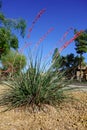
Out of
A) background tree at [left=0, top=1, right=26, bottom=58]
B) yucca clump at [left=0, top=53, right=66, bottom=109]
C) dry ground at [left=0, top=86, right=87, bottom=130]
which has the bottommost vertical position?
dry ground at [left=0, top=86, right=87, bottom=130]

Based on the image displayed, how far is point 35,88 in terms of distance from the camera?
627 cm

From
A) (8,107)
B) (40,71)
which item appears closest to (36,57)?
(40,71)

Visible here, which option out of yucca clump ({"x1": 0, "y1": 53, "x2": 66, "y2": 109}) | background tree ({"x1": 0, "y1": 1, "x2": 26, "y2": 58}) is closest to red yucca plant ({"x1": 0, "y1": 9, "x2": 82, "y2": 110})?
yucca clump ({"x1": 0, "y1": 53, "x2": 66, "y2": 109})

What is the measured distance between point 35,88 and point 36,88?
4 centimetres

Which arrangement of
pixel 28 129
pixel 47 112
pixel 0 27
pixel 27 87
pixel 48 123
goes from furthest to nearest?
pixel 0 27
pixel 27 87
pixel 47 112
pixel 48 123
pixel 28 129

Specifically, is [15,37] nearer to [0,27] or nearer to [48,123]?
[0,27]

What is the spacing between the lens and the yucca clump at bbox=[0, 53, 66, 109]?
6168 millimetres

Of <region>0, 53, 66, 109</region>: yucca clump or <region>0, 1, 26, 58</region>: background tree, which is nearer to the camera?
<region>0, 53, 66, 109</region>: yucca clump

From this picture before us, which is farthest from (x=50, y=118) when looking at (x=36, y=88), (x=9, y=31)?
(x=9, y=31)

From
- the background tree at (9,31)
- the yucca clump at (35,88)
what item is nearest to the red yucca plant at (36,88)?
the yucca clump at (35,88)

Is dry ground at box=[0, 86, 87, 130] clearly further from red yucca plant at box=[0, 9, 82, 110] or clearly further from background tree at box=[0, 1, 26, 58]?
background tree at box=[0, 1, 26, 58]

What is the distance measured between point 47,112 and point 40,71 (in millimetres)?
1133

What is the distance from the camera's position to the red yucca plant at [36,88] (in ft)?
20.2

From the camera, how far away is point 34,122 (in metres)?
5.28
